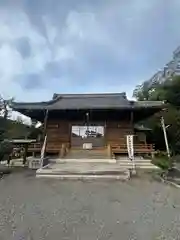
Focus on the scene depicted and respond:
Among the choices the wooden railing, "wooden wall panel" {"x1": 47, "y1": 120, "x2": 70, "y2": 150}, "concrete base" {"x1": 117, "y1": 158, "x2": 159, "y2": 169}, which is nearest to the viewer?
"concrete base" {"x1": 117, "y1": 158, "x2": 159, "y2": 169}

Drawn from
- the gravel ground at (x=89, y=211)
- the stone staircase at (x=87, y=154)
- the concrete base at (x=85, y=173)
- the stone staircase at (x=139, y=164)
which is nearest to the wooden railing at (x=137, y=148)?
the stone staircase at (x=87, y=154)

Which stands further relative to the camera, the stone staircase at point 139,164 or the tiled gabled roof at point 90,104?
the tiled gabled roof at point 90,104

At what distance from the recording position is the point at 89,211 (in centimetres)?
584

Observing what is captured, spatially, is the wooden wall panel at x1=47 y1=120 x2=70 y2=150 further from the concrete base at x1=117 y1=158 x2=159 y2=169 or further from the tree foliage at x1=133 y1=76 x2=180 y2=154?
Answer: the tree foliage at x1=133 y1=76 x2=180 y2=154

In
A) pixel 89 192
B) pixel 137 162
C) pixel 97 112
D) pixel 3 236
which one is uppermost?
pixel 97 112

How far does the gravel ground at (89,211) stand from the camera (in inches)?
175

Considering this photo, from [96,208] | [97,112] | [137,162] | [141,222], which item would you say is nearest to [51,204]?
[96,208]

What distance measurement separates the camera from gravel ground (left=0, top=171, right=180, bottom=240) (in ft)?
14.6

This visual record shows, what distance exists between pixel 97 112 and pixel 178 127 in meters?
8.79

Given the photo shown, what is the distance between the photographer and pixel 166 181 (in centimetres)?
1016

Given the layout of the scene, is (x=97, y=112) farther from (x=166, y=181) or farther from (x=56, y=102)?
(x=166, y=181)

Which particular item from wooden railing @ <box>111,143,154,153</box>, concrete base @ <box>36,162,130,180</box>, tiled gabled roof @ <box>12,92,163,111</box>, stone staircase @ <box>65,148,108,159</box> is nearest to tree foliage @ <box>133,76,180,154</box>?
tiled gabled roof @ <box>12,92,163,111</box>

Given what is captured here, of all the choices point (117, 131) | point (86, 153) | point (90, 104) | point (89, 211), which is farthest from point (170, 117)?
point (89, 211)

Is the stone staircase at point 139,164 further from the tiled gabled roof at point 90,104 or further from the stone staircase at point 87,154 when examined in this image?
the tiled gabled roof at point 90,104
